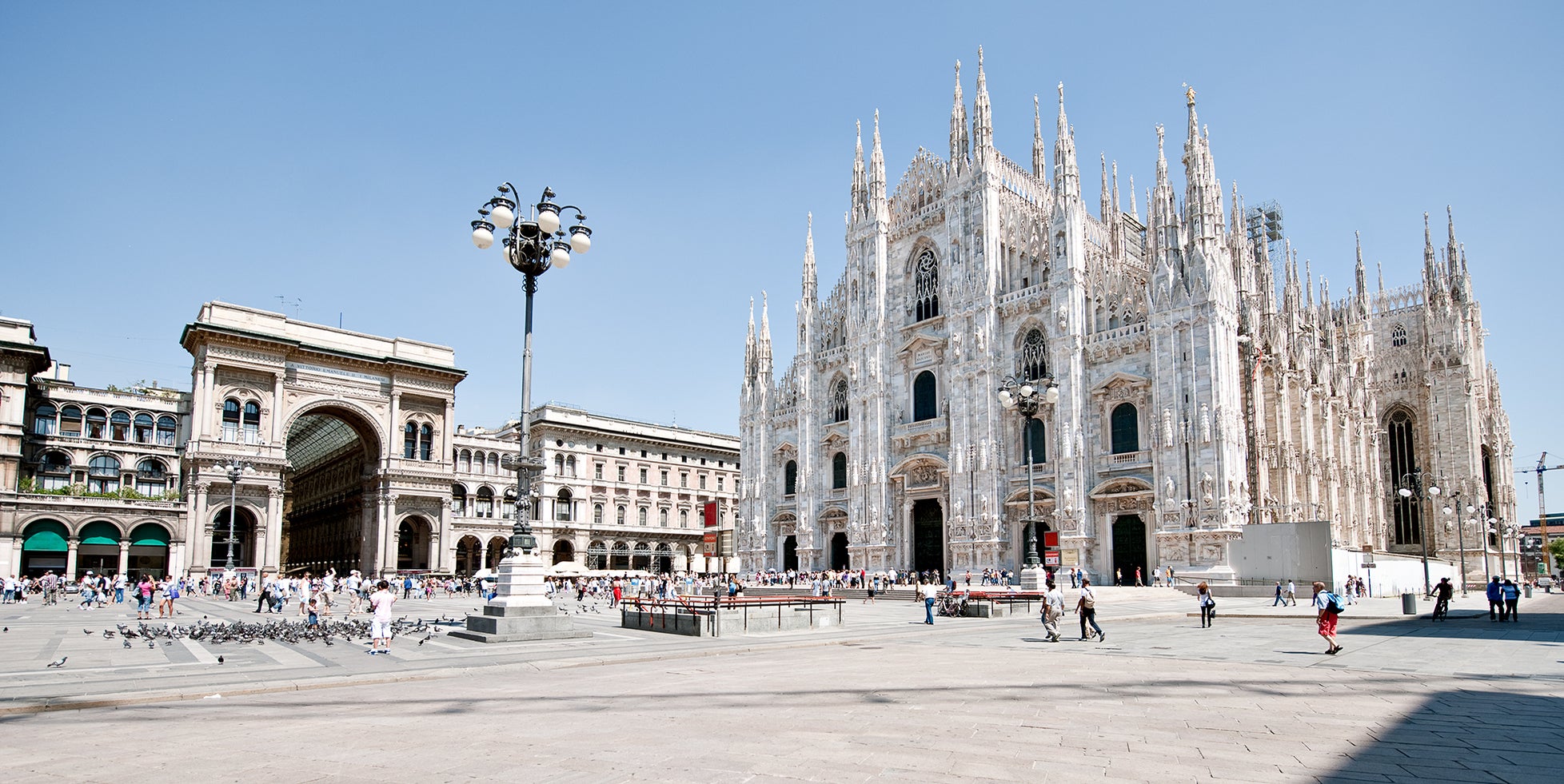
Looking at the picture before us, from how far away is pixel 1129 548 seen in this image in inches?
1678

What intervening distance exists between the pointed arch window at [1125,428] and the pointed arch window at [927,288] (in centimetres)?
1164

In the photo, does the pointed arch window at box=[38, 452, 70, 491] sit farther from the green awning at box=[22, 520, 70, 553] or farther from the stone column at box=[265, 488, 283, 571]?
the stone column at box=[265, 488, 283, 571]

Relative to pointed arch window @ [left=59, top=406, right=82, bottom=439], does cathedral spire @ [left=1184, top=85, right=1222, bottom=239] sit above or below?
above

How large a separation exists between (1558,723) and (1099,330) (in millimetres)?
36461

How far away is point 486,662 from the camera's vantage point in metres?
14.4

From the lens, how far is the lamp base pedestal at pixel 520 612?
17594mm

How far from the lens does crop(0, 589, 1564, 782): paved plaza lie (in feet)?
23.0

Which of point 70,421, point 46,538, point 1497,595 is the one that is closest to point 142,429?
point 70,421

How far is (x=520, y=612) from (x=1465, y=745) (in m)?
14.4

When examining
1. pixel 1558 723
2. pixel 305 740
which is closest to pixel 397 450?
pixel 305 740

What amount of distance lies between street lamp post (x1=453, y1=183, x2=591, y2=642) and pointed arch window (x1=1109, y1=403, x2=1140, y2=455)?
3084 cm

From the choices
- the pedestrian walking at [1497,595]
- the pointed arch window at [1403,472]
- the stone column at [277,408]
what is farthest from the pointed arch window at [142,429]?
the pointed arch window at [1403,472]

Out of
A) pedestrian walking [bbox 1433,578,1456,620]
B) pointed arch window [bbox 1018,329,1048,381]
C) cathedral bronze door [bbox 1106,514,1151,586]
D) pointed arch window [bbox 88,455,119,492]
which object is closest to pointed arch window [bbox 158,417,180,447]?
pointed arch window [bbox 88,455,119,492]

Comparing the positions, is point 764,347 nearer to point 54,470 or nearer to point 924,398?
point 924,398
